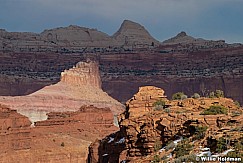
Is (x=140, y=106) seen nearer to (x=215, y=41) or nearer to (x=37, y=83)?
(x=37, y=83)

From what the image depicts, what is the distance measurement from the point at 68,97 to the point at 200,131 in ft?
220

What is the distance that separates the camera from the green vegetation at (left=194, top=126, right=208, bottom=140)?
1794 centimetres

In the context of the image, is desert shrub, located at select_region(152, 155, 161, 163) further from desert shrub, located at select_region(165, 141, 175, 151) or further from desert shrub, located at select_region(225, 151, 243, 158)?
desert shrub, located at select_region(225, 151, 243, 158)

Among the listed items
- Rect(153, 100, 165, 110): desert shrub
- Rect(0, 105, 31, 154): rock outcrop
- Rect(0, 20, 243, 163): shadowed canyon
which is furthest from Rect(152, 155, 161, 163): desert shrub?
Rect(0, 105, 31, 154): rock outcrop

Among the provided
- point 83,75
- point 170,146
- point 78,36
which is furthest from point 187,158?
point 78,36

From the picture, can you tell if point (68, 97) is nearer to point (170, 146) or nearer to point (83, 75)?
point (83, 75)

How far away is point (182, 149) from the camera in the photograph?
17250 millimetres

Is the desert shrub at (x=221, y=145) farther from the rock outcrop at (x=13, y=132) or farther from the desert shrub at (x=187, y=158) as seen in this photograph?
the rock outcrop at (x=13, y=132)

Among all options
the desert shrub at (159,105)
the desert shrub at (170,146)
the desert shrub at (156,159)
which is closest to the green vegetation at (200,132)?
the desert shrub at (170,146)

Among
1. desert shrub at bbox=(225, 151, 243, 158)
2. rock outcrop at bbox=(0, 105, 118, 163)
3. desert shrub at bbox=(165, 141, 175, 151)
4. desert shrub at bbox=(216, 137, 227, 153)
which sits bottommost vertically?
rock outcrop at bbox=(0, 105, 118, 163)

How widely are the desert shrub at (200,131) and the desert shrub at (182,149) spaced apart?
44 cm

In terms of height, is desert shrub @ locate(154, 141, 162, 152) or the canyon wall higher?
the canyon wall

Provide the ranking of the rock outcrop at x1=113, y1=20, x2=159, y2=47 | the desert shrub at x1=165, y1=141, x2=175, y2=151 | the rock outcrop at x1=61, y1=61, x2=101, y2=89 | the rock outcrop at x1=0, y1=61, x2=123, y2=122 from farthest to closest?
Answer: the rock outcrop at x1=113, y1=20, x2=159, y2=47 < the rock outcrop at x1=61, y1=61, x2=101, y2=89 < the rock outcrop at x1=0, y1=61, x2=123, y2=122 < the desert shrub at x1=165, y1=141, x2=175, y2=151

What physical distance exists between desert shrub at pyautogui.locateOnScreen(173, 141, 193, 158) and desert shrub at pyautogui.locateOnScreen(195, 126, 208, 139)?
1.44 ft
